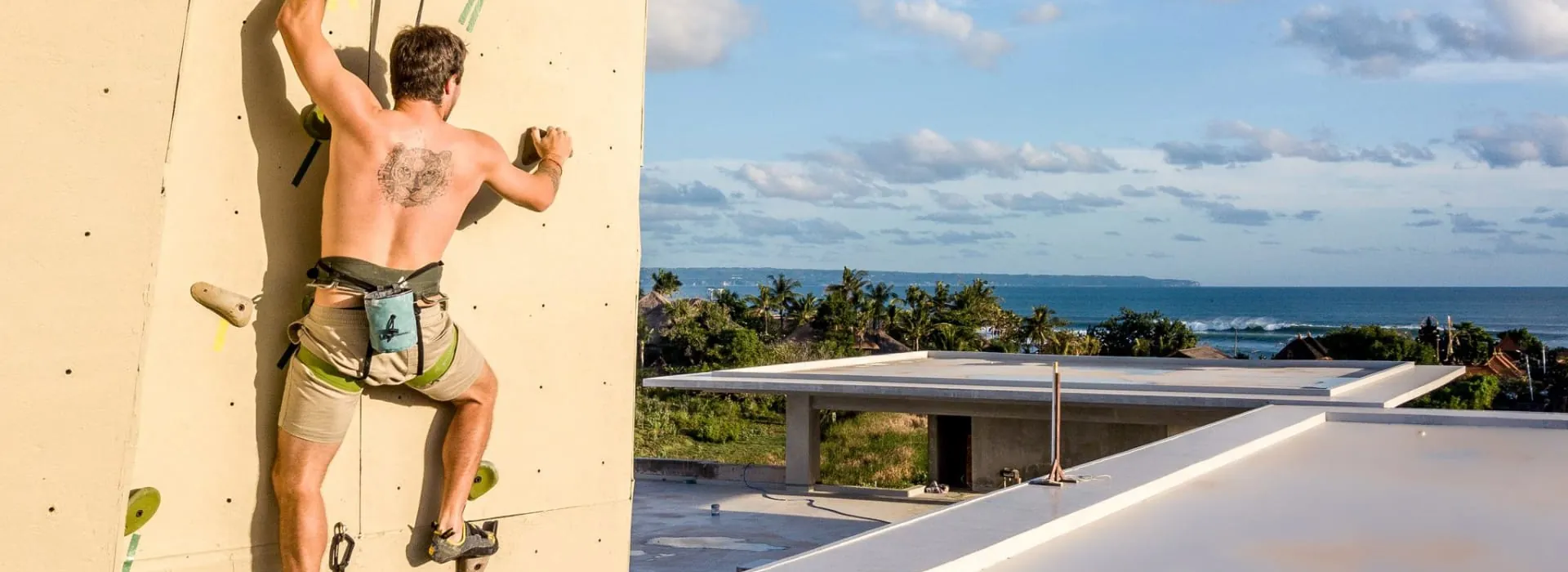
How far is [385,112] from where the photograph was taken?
3.40 m

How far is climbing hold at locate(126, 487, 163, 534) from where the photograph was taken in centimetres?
312

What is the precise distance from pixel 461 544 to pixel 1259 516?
262 cm

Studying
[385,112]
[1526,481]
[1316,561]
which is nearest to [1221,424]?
[1526,481]

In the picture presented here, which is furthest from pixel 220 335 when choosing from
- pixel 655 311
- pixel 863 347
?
pixel 655 311

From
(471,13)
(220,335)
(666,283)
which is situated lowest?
(220,335)

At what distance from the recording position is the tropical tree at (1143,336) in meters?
63.4

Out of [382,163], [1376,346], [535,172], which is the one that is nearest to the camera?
[382,163]

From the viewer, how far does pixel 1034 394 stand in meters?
15.7

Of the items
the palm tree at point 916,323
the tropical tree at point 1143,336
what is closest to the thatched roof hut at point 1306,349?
the tropical tree at point 1143,336

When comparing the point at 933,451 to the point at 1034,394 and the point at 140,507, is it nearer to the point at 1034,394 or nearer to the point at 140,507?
the point at 1034,394

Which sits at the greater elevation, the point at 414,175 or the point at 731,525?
the point at 414,175

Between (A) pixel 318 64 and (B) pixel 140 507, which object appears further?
(A) pixel 318 64

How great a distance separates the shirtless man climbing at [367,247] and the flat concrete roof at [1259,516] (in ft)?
3.70

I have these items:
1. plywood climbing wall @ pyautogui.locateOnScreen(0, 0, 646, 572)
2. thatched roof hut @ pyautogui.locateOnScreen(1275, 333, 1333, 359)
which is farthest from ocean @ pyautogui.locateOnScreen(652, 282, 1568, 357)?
plywood climbing wall @ pyautogui.locateOnScreen(0, 0, 646, 572)
